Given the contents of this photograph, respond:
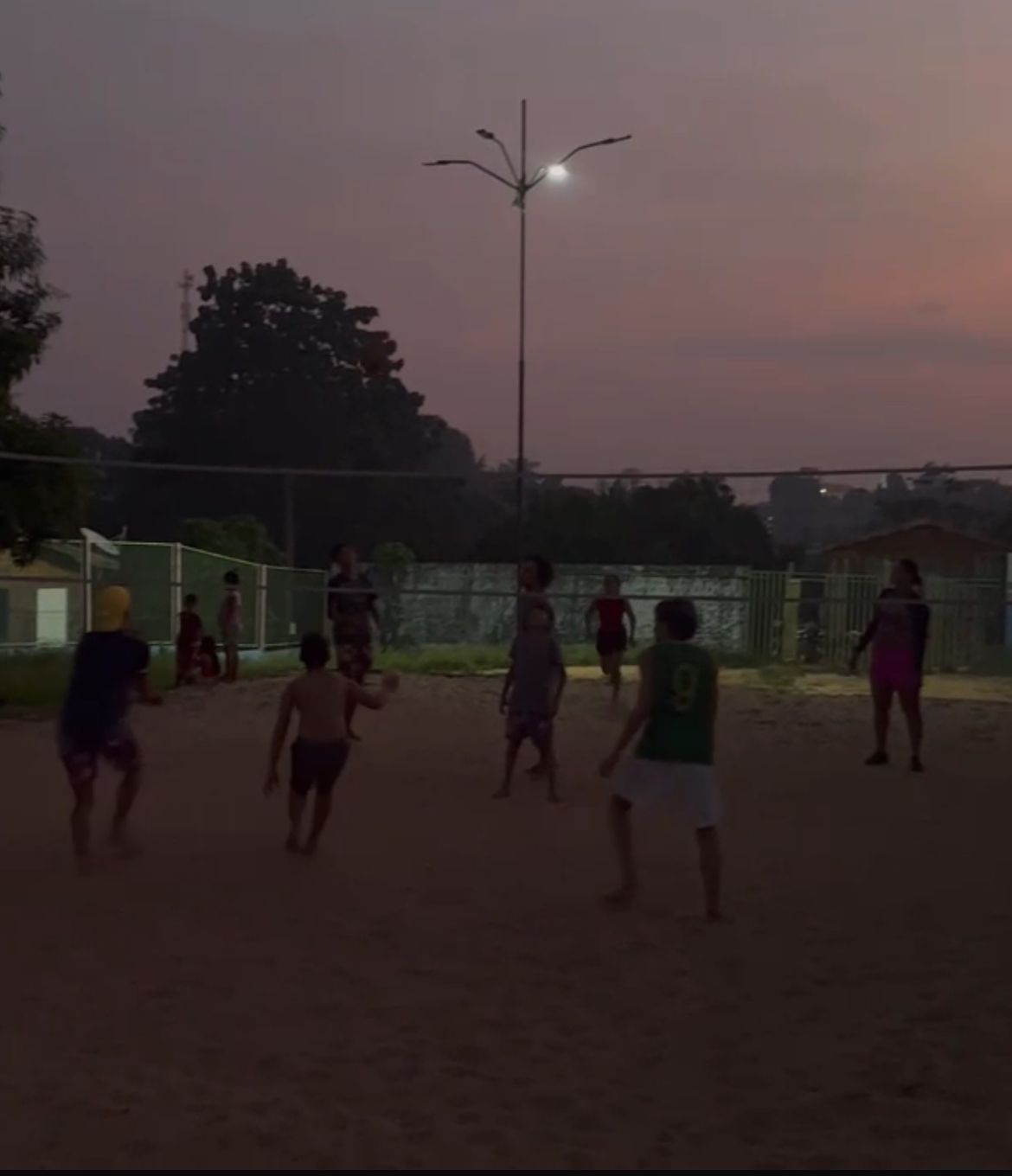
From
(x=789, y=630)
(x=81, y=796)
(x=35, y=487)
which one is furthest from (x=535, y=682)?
(x=789, y=630)

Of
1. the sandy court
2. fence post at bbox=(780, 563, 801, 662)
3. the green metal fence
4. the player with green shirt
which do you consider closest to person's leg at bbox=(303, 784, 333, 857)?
the sandy court

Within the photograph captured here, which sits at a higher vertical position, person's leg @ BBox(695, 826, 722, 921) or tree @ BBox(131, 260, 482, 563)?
tree @ BBox(131, 260, 482, 563)

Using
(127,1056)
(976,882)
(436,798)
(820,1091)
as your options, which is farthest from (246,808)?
(820,1091)

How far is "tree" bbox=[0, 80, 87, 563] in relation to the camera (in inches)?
709

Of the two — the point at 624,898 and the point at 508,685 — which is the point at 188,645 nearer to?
the point at 508,685

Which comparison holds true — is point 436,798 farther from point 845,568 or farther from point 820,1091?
point 845,568

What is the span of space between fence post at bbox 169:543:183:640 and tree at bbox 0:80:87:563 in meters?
7.10

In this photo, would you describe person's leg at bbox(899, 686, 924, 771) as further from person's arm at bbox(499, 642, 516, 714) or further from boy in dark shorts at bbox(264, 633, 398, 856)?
boy in dark shorts at bbox(264, 633, 398, 856)

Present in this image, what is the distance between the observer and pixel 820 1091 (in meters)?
4.96

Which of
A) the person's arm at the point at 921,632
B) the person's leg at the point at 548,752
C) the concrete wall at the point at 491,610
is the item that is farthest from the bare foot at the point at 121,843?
the concrete wall at the point at 491,610

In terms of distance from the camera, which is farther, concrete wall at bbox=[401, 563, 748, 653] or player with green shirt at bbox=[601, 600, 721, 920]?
concrete wall at bbox=[401, 563, 748, 653]

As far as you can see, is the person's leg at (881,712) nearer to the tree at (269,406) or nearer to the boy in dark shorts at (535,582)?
the boy in dark shorts at (535,582)

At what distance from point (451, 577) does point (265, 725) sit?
29.4 ft

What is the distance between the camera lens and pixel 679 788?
287 inches
